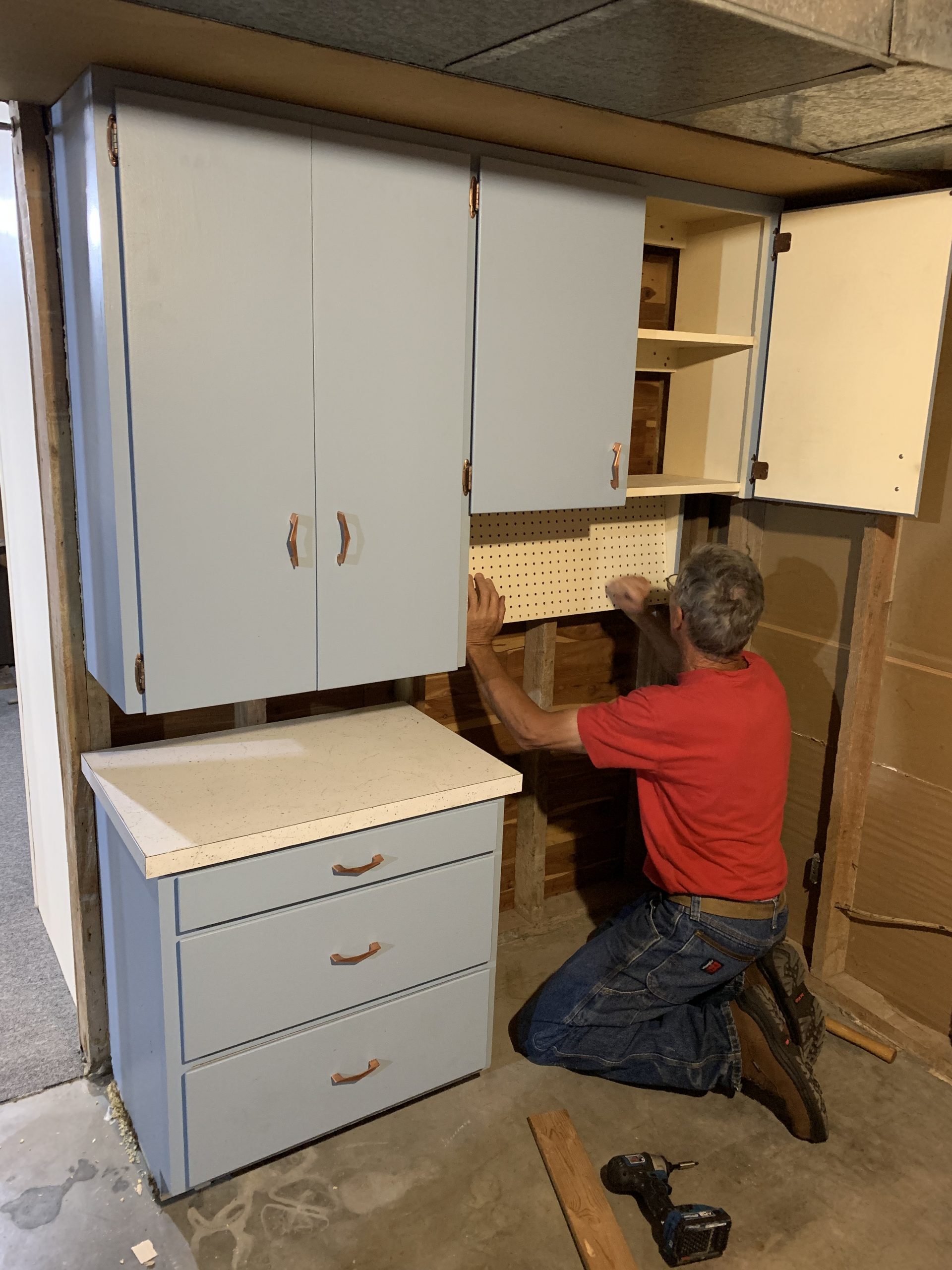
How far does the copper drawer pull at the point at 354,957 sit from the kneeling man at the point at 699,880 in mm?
587

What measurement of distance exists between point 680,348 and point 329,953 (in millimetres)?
1960

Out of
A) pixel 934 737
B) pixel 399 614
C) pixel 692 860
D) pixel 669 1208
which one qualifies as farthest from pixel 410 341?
pixel 669 1208

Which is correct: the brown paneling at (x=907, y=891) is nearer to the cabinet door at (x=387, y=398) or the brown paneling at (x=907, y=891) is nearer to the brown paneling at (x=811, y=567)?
the brown paneling at (x=811, y=567)

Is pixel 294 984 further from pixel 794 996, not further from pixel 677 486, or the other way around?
pixel 677 486

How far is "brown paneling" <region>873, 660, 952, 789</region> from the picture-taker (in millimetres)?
2451

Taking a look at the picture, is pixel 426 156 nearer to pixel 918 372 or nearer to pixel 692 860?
pixel 918 372

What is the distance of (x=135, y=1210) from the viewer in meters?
1.95

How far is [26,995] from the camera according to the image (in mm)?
2648

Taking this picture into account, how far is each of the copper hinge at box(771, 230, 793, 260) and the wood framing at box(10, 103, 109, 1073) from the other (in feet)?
5.93

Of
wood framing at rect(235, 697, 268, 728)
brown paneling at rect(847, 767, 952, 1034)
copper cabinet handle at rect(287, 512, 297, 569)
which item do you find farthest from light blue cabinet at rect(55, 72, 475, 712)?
brown paneling at rect(847, 767, 952, 1034)

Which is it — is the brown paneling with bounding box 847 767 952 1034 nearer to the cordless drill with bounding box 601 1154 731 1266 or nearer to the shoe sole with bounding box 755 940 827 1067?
the shoe sole with bounding box 755 940 827 1067

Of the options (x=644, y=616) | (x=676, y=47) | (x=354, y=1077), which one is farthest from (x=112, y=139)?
(x=354, y=1077)

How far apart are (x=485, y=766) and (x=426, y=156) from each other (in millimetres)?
1316

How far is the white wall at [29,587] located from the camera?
2119 millimetres
